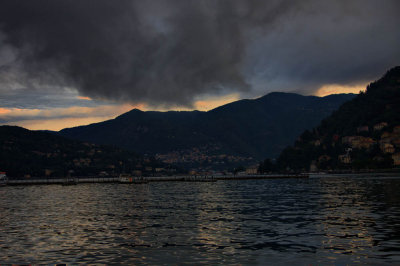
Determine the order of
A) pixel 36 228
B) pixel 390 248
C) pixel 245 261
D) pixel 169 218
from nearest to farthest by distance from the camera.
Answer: pixel 245 261
pixel 390 248
pixel 36 228
pixel 169 218

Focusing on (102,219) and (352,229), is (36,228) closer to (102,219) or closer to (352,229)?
(102,219)

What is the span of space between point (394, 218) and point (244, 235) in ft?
55.3

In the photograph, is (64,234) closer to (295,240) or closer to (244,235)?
(244,235)

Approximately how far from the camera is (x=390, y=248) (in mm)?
26609

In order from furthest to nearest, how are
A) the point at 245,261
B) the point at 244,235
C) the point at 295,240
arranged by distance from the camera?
the point at 244,235, the point at 295,240, the point at 245,261

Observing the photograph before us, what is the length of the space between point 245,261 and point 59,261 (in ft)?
37.4

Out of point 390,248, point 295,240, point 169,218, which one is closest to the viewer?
→ point 390,248

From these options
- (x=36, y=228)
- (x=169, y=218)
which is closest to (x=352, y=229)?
(x=169, y=218)

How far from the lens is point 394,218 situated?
40.6 metres

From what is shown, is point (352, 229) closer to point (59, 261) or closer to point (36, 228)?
point (59, 261)

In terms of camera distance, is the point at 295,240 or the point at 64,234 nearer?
the point at 295,240

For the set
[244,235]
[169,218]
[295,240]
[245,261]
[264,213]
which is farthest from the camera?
[264,213]

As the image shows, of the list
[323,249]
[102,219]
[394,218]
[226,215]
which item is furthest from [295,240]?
[102,219]

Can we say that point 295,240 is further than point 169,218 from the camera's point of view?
No
